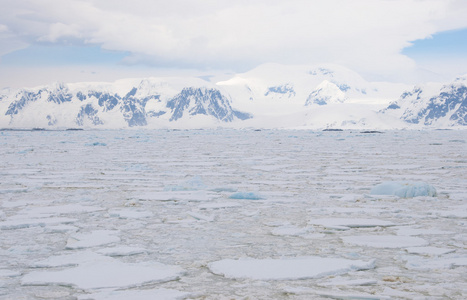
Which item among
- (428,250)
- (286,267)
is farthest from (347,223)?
(286,267)

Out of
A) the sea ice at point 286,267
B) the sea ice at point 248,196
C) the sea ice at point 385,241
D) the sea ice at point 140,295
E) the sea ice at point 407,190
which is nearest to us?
the sea ice at point 140,295

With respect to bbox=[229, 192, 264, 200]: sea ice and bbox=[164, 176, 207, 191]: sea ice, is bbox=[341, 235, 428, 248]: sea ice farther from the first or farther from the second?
bbox=[164, 176, 207, 191]: sea ice

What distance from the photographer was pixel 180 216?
5.78m

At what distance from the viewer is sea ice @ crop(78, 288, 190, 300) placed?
290 cm

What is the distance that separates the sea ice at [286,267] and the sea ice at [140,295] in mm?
522

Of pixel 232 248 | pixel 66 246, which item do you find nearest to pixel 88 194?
pixel 66 246

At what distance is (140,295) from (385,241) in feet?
8.24

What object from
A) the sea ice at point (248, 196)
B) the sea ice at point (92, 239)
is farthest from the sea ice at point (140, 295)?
the sea ice at point (248, 196)

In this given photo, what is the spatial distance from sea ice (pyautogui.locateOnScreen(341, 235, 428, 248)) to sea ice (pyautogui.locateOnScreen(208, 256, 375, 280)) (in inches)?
27.1

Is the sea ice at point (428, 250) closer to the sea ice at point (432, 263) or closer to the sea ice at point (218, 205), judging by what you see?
the sea ice at point (432, 263)

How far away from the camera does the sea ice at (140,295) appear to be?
290 cm

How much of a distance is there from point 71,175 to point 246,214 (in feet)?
19.7

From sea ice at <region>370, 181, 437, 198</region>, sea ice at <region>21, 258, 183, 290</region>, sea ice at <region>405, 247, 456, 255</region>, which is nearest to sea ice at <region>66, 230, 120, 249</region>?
sea ice at <region>21, 258, 183, 290</region>

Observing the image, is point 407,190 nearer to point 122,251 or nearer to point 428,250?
point 428,250
